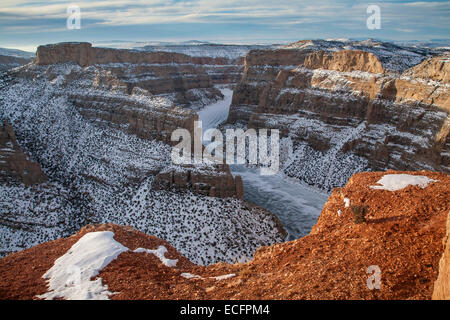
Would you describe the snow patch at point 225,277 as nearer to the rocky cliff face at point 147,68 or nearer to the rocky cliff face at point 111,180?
the rocky cliff face at point 111,180

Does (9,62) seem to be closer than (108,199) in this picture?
No

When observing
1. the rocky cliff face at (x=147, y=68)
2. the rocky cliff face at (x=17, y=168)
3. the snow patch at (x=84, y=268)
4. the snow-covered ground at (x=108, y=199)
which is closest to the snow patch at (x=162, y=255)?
the snow patch at (x=84, y=268)

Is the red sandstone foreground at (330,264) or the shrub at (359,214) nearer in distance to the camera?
the red sandstone foreground at (330,264)

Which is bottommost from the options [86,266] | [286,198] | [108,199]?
[286,198]

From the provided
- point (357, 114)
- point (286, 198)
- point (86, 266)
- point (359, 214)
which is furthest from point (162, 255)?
point (357, 114)

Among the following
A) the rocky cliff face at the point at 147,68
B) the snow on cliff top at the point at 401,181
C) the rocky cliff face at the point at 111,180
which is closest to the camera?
the snow on cliff top at the point at 401,181

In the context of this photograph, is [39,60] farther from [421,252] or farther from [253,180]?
[421,252]

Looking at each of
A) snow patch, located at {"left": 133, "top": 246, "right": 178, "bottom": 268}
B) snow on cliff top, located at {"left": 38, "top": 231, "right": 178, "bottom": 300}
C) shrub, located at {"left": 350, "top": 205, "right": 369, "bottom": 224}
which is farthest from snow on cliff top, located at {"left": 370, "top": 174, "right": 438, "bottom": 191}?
snow on cliff top, located at {"left": 38, "top": 231, "right": 178, "bottom": 300}

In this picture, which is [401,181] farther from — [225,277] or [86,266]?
[86,266]
